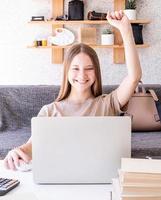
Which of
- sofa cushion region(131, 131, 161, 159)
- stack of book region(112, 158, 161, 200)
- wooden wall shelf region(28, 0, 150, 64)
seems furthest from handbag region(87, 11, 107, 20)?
stack of book region(112, 158, 161, 200)

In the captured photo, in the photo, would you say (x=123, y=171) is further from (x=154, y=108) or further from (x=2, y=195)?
(x=154, y=108)

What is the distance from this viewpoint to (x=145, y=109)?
2.44 metres

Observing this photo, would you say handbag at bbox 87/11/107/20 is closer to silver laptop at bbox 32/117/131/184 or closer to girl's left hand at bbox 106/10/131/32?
girl's left hand at bbox 106/10/131/32

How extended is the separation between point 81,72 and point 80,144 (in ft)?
1.98

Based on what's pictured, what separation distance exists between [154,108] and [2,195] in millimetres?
1629

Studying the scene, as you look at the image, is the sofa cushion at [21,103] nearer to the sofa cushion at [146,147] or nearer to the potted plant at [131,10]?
the sofa cushion at [146,147]

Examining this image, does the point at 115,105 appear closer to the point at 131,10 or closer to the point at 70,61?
the point at 70,61

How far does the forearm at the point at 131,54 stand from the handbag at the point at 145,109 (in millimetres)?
850

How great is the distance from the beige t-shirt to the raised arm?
43 millimetres

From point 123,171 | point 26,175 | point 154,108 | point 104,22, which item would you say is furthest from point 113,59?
point 123,171

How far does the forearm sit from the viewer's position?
58.3 inches

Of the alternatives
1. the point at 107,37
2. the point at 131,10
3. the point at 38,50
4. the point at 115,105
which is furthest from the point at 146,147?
the point at 38,50

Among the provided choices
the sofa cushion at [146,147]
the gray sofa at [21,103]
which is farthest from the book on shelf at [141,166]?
the gray sofa at [21,103]

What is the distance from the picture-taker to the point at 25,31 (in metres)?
3.45
